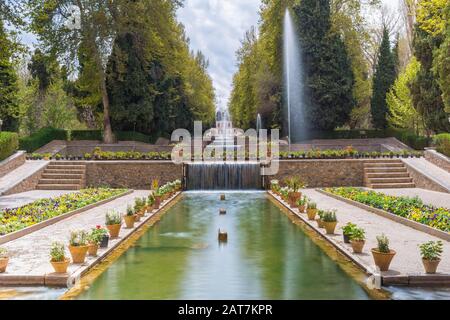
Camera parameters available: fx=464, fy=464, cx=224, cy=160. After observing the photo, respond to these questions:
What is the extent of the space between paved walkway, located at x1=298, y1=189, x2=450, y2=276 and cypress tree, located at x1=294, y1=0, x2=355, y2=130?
78.2ft

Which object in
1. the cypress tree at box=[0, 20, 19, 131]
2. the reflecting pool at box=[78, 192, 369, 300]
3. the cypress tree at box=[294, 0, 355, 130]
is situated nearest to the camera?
the reflecting pool at box=[78, 192, 369, 300]

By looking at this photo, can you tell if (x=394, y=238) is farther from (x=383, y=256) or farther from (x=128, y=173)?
(x=128, y=173)

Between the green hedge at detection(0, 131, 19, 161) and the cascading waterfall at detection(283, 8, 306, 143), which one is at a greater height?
the cascading waterfall at detection(283, 8, 306, 143)

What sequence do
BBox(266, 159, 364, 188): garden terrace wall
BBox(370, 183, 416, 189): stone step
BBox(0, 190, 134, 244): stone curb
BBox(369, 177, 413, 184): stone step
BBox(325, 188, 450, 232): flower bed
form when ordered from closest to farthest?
1. BBox(0, 190, 134, 244): stone curb
2. BBox(325, 188, 450, 232): flower bed
3. BBox(370, 183, 416, 189): stone step
4. BBox(369, 177, 413, 184): stone step
5. BBox(266, 159, 364, 188): garden terrace wall

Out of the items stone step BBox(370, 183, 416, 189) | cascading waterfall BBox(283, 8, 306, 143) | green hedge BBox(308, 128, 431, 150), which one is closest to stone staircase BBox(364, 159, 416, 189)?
stone step BBox(370, 183, 416, 189)

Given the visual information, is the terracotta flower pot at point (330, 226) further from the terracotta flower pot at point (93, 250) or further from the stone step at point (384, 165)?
the stone step at point (384, 165)

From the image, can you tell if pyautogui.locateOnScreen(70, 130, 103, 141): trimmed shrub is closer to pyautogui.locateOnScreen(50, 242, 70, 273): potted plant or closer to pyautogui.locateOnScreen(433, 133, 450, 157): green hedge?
pyautogui.locateOnScreen(433, 133, 450, 157): green hedge

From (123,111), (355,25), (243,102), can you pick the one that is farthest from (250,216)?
(243,102)

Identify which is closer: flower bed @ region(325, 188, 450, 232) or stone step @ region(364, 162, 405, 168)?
flower bed @ region(325, 188, 450, 232)

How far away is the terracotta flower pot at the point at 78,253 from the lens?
391 inches

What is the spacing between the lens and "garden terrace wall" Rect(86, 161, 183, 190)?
27188 mm

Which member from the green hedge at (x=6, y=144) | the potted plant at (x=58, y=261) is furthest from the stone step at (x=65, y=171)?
the potted plant at (x=58, y=261)

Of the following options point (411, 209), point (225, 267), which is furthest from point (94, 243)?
point (411, 209)

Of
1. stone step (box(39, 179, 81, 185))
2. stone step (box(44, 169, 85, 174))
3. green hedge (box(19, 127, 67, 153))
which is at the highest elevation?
green hedge (box(19, 127, 67, 153))
